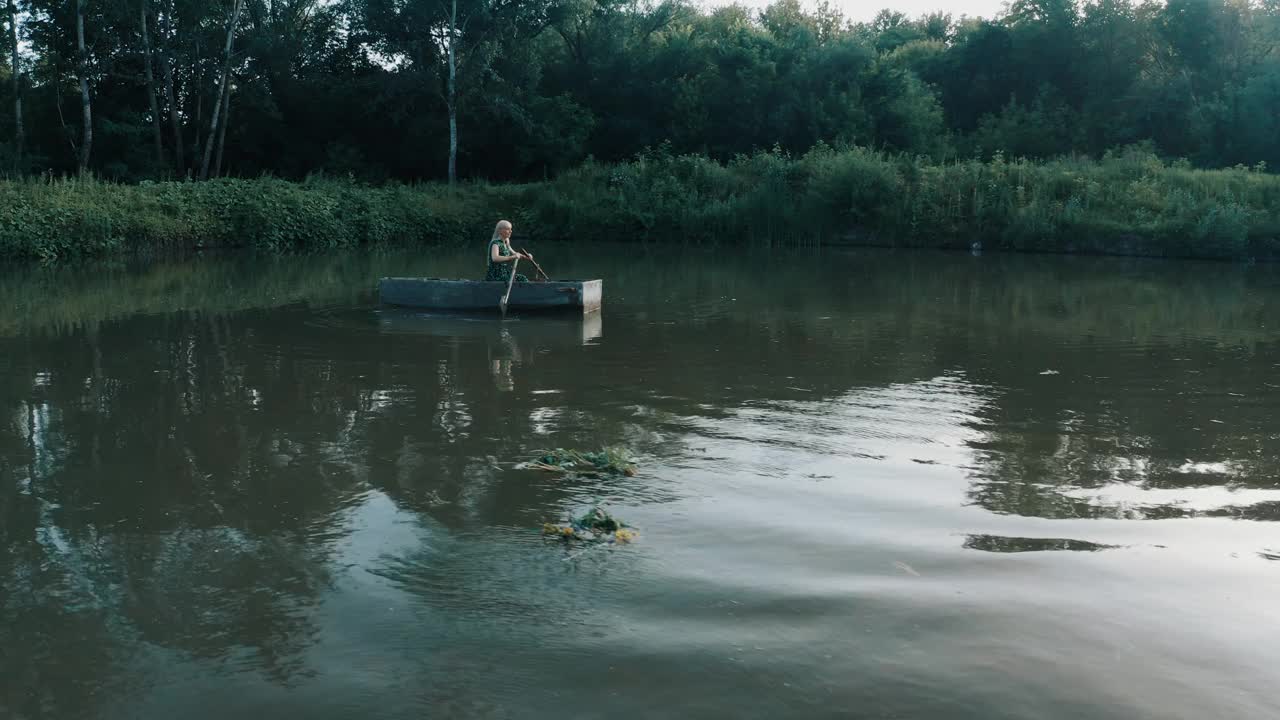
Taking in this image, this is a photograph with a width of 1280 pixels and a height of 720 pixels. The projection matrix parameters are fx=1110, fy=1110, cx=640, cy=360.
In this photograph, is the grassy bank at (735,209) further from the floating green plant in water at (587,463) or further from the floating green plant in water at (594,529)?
the floating green plant in water at (594,529)

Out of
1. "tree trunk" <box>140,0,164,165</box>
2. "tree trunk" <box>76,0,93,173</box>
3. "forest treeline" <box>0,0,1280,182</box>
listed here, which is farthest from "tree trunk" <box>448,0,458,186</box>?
"tree trunk" <box>76,0,93,173</box>

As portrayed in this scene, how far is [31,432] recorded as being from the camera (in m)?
8.16

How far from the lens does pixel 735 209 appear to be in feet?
112

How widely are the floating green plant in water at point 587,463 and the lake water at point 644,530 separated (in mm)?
139

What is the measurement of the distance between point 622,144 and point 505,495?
4045 centimetres

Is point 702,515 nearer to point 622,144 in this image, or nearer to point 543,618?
point 543,618

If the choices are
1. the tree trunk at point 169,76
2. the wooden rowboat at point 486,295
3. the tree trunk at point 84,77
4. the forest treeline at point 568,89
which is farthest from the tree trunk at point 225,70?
the wooden rowboat at point 486,295

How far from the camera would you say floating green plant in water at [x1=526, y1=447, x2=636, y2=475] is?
6973 mm

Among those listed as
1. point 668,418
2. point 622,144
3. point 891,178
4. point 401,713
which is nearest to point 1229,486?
point 668,418

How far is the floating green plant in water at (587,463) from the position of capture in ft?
22.9

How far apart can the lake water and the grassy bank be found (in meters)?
14.5

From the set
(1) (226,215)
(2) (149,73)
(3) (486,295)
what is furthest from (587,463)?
(2) (149,73)

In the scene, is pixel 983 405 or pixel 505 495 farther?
pixel 983 405

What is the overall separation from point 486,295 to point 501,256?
605 millimetres
